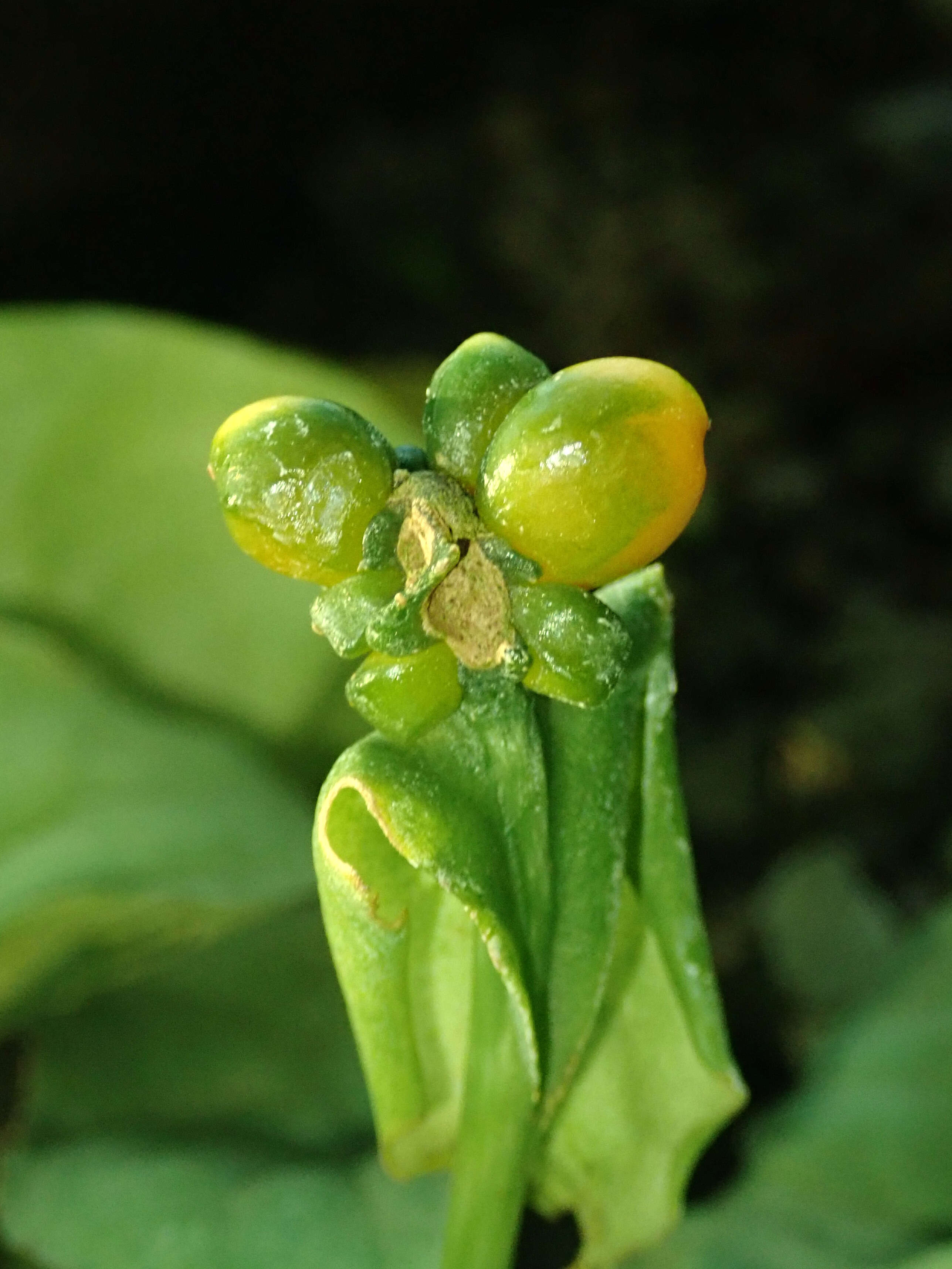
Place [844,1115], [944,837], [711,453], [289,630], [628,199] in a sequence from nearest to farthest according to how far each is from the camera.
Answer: [844,1115]
[289,630]
[944,837]
[711,453]
[628,199]

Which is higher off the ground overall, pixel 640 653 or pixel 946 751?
pixel 640 653

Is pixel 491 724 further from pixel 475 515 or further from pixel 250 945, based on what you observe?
pixel 250 945

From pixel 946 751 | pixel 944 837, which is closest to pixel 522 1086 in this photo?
pixel 944 837

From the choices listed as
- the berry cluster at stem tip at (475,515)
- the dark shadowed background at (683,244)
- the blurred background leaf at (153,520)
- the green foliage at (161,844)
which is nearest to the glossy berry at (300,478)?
the berry cluster at stem tip at (475,515)

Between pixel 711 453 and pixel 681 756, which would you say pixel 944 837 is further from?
pixel 711 453

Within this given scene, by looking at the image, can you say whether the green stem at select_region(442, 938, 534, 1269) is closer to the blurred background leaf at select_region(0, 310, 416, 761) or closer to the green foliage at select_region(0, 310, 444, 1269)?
the green foliage at select_region(0, 310, 444, 1269)

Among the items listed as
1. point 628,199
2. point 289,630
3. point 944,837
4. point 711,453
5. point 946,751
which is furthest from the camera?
point 628,199

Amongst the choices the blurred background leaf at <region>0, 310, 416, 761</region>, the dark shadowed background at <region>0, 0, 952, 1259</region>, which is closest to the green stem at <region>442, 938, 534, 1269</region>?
the blurred background leaf at <region>0, 310, 416, 761</region>

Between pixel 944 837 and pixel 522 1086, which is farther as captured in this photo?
pixel 944 837
